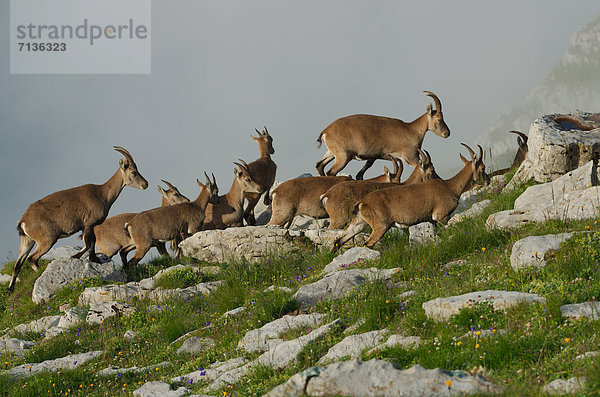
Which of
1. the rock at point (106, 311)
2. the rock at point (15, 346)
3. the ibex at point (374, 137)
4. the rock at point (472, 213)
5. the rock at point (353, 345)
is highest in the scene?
the ibex at point (374, 137)

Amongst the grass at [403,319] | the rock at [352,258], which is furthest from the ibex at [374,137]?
the rock at [352,258]

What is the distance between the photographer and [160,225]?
1578cm

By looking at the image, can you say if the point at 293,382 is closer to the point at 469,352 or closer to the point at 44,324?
the point at 469,352

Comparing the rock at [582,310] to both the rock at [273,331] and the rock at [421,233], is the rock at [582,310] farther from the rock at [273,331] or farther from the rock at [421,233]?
the rock at [421,233]

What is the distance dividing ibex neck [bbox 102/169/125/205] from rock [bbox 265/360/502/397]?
→ 13.4 metres

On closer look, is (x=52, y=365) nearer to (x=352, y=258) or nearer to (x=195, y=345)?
(x=195, y=345)

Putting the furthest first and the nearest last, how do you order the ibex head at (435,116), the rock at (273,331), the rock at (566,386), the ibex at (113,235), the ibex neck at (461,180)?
1. the ibex head at (435,116)
2. the ibex at (113,235)
3. the ibex neck at (461,180)
4. the rock at (273,331)
5. the rock at (566,386)

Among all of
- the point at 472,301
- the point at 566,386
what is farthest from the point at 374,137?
the point at 566,386

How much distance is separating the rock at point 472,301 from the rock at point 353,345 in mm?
602

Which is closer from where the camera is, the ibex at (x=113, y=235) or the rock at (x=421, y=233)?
the rock at (x=421, y=233)

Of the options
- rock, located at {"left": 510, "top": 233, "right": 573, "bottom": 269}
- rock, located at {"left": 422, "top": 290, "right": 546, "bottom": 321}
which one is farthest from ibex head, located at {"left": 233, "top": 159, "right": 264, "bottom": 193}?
rock, located at {"left": 422, "top": 290, "right": 546, "bottom": 321}

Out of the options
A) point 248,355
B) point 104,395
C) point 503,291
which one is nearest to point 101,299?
point 104,395

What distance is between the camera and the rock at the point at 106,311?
11.7 metres

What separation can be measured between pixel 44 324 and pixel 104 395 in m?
5.37
